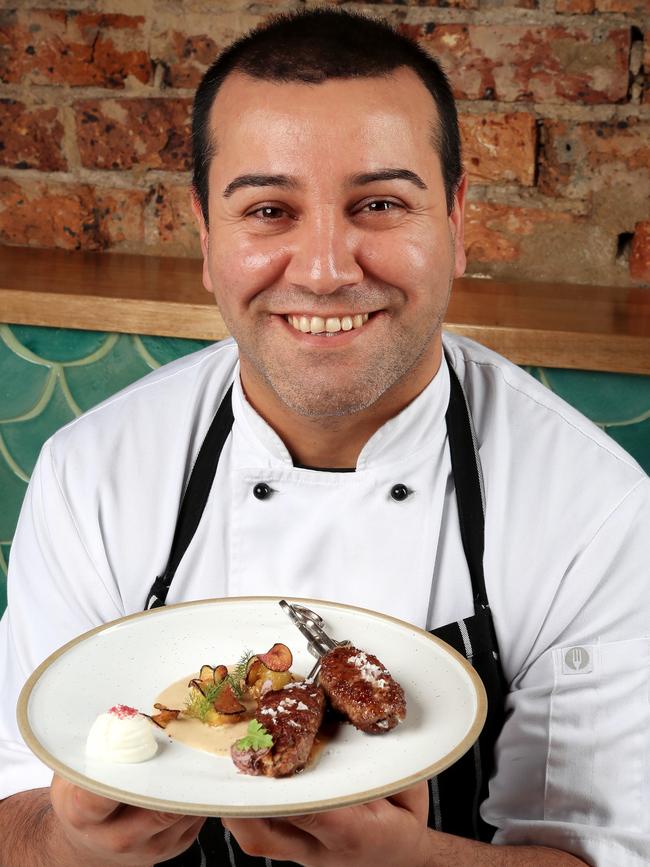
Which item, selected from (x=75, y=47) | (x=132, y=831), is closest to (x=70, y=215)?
(x=75, y=47)

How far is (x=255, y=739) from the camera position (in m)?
0.96

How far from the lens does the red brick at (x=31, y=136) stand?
101 inches

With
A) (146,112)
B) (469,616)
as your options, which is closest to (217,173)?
(469,616)

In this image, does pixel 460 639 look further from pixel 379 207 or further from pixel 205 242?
pixel 205 242

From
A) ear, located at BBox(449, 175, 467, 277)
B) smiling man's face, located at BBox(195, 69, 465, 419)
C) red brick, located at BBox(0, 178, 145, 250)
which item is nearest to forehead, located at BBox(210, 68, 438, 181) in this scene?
smiling man's face, located at BBox(195, 69, 465, 419)

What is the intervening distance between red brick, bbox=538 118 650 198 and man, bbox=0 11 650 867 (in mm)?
875

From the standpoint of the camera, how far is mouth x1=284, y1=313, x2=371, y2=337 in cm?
138

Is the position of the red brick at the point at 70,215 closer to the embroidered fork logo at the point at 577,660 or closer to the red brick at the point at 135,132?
the red brick at the point at 135,132

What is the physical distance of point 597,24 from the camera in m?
2.26

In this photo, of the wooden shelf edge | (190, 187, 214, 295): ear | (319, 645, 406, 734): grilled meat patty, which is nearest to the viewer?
(319, 645, 406, 734): grilled meat patty

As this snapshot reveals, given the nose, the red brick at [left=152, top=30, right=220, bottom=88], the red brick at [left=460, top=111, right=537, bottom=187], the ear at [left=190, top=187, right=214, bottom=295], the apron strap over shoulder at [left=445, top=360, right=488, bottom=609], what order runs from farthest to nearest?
the red brick at [left=152, top=30, right=220, bottom=88], the red brick at [left=460, top=111, right=537, bottom=187], the ear at [left=190, top=187, right=214, bottom=295], the apron strap over shoulder at [left=445, top=360, right=488, bottom=609], the nose

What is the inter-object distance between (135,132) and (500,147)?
0.84m

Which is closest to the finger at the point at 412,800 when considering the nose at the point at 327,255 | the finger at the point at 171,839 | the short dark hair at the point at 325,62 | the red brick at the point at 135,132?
the finger at the point at 171,839

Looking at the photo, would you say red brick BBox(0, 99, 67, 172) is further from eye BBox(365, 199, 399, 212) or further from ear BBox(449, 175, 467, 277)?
eye BBox(365, 199, 399, 212)
